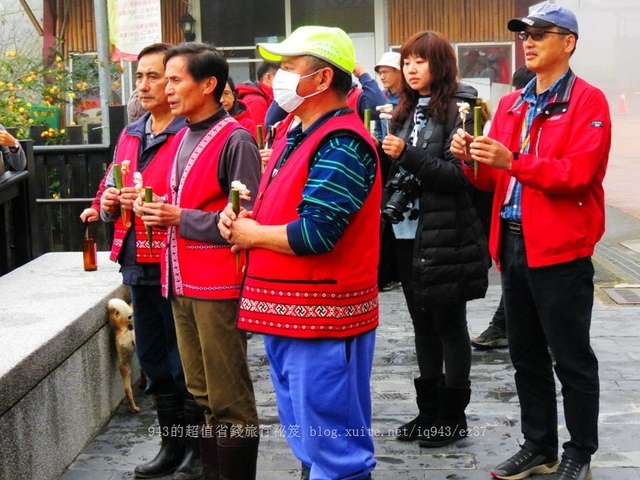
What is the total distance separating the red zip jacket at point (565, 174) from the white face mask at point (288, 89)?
1005 mm

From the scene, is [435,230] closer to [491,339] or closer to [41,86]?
[491,339]

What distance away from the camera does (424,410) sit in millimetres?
5152

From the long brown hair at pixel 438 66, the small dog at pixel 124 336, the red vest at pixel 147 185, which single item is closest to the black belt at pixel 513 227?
the long brown hair at pixel 438 66

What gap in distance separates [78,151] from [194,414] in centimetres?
425

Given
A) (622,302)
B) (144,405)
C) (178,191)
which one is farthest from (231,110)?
(622,302)

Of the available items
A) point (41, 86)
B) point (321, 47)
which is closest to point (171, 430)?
point (321, 47)

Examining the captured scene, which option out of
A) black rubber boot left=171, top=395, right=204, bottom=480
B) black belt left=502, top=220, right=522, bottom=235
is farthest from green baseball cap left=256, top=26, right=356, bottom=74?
black rubber boot left=171, top=395, right=204, bottom=480

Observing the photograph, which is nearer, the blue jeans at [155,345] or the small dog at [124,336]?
the blue jeans at [155,345]

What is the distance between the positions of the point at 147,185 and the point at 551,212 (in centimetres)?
176

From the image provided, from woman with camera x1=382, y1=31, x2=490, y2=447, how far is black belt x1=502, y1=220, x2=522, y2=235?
1.28 ft

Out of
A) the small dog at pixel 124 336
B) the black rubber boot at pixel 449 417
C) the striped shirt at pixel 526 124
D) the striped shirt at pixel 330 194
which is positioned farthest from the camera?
the small dog at pixel 124 336

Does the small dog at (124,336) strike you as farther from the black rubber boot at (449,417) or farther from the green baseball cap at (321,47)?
the green baseball cap at (321,47)

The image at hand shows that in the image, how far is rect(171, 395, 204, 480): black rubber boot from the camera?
4.69 metres

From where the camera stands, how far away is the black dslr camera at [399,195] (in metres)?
4.82
